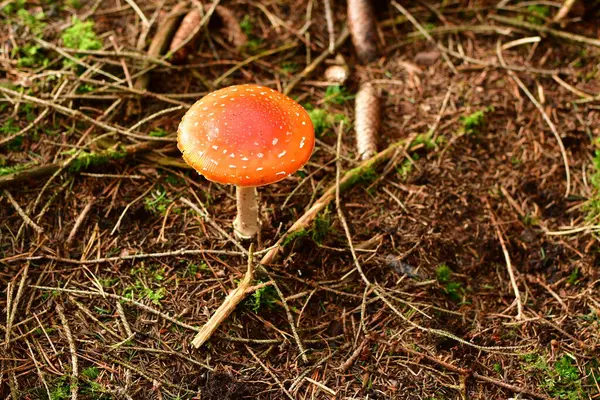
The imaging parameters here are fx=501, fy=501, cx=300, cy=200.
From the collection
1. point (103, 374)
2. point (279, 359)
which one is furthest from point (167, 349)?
point (279, 359)

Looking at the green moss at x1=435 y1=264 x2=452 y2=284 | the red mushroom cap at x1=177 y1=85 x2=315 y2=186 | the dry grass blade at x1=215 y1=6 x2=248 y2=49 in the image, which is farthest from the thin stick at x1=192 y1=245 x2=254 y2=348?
the dry grass blade at x1=215 y1=6 x2=248 y2=49

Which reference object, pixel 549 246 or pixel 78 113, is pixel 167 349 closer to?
pixel 78 113

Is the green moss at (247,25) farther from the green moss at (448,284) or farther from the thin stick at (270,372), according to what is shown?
the thin stick at (270,372)

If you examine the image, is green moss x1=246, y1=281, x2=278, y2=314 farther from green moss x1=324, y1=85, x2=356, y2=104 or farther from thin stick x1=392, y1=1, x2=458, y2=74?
thin stick x1=392, y1=1, x2=458, y2=74

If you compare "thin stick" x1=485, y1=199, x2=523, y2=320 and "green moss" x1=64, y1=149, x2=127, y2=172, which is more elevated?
"green moss" x1=64, y1=149, x2=127, y2=172

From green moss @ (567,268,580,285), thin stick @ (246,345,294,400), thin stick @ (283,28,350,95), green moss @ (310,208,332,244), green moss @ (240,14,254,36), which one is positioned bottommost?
green moss @ (567,268,580,285)

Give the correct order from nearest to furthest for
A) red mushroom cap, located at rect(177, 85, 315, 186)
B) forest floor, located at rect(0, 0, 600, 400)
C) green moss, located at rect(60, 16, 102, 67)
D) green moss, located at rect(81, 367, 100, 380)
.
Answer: red mushroom cap, located at rect(177, 85, 315, 186) → green moss, located at rect(81, 367, 100, 380) → forest floor, located at rect(0, 0, 600, 400) → green moss, located at rect(60, 16, 102, 67)

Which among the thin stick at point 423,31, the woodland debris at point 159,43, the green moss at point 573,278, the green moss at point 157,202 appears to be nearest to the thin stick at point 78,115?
the woodland debris at point 159,43
